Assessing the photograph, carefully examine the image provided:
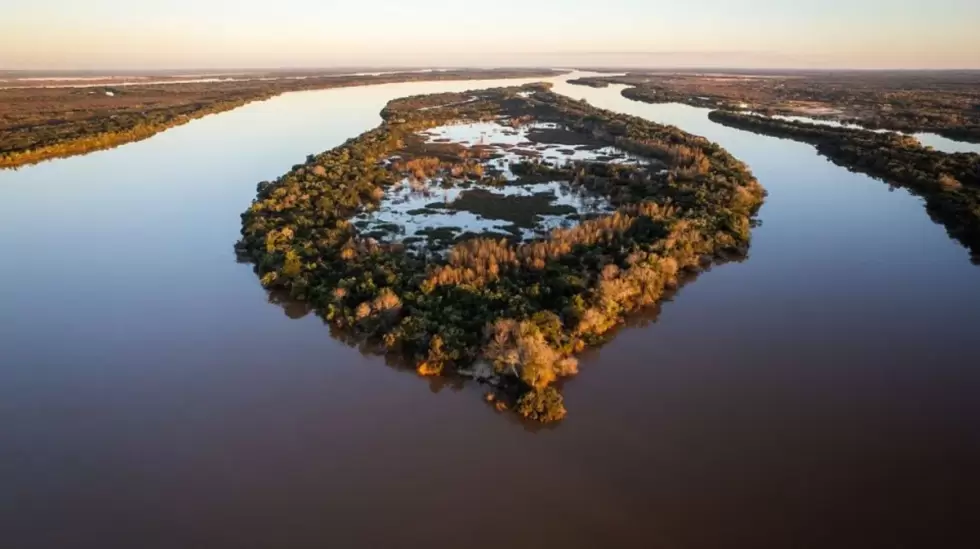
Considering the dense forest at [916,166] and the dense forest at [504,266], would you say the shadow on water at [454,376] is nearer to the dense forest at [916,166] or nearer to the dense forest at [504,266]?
→ the dense forest at [504,266]

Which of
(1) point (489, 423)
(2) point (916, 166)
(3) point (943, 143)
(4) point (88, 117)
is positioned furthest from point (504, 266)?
(4) point (88, 117)

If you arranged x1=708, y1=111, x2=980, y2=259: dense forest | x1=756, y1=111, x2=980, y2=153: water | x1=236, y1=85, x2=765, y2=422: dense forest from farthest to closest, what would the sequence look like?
x1=756, y1=111, x2=980, y2=153: water → x1=708, y1=111, x2=980, y2=259: dense forest → x1=236, y1=85, x2=765, y2=422: dense forest

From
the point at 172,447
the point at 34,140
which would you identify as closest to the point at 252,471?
the point at 172,447

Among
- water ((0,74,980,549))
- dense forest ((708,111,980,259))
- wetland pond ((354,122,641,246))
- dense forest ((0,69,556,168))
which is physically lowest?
water ((0,74,980,549))

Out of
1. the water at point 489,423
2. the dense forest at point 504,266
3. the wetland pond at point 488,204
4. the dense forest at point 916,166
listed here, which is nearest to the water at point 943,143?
the dense forest at point 916,166

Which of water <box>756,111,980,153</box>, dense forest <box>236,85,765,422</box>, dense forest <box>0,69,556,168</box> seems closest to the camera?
dense forest <box>236,85,765,422</box>

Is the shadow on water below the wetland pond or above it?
below

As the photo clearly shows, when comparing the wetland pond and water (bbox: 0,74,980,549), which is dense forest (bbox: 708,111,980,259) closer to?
water (bbox: 0,74,980,549)

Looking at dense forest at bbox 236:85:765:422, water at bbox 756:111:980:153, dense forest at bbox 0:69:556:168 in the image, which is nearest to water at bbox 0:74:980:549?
dense forest at bbox 236:85:765:422
